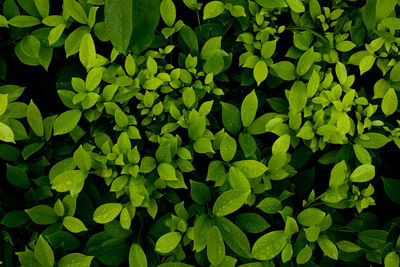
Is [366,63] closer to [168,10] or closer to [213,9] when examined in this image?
[213,9]

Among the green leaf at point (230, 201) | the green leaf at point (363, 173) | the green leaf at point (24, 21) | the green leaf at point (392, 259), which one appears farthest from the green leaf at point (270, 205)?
the green leaf at point (24, 21)

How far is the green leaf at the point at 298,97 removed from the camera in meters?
1.15

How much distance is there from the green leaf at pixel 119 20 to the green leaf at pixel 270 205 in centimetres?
59

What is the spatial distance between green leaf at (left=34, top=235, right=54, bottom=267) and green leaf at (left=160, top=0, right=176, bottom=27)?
30.4 inches

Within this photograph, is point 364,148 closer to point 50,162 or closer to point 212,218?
point 212,218

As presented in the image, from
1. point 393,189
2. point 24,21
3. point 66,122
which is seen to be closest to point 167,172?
point 66,122

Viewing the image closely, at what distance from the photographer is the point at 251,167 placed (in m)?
1.10

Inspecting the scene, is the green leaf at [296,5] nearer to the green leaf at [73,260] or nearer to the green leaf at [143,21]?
the green leaf at [143,21]

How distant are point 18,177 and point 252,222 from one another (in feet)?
2.48

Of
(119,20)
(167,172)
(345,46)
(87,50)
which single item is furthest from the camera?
(345,46)

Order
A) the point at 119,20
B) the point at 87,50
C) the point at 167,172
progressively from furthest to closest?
the point at 87,50, the point at 167,172, the point at 119,20

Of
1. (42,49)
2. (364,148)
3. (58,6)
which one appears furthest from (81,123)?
(364,148)

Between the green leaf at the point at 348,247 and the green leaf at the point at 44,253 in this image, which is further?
the green leaf at the point at 348,247

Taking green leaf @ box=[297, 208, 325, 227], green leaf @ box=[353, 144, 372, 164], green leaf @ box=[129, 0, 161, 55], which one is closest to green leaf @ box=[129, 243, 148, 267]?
green leaf @ box=[297, 208, 325, 227]
